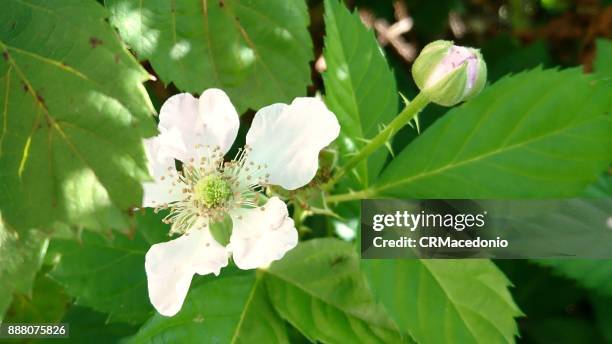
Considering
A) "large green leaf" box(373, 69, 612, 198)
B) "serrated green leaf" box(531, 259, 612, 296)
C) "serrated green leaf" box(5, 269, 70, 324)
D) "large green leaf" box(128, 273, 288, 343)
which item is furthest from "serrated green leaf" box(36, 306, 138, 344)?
"serrated green leaf" box(531, 259, 612, 296)

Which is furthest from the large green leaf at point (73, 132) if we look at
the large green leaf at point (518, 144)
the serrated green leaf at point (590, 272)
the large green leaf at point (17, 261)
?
the serrated green leaf at point (590, 272)

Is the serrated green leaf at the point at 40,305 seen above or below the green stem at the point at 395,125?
below

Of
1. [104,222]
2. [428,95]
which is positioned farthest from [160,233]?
[428,95]

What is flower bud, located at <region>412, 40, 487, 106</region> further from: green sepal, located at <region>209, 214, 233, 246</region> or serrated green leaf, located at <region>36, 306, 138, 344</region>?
serrated green leaf, located at <region>36, 306, 138, 344</region>

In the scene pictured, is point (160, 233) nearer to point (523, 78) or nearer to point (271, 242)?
point (271, 242)

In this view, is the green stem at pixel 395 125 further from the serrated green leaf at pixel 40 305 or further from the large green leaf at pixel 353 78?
the serrated green leaf at pixel 40 305

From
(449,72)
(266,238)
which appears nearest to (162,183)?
(266,238)

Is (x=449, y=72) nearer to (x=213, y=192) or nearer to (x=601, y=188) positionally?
(x=213, y=192)
